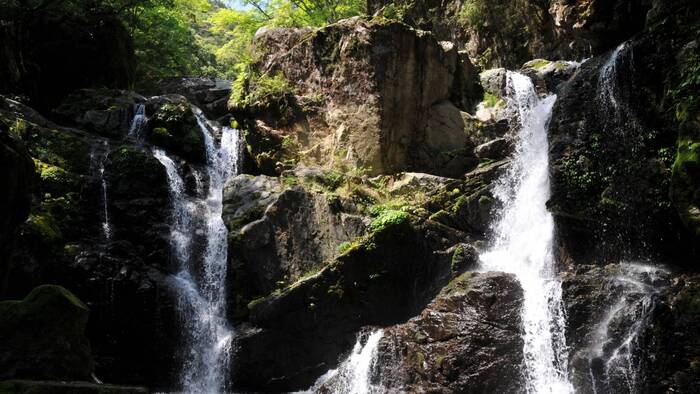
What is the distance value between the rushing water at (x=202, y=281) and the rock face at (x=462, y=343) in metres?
4.32

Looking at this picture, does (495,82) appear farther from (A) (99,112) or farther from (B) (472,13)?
(A) (99,112)

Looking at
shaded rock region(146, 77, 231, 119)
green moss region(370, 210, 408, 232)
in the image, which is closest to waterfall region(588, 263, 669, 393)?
green moss region(370, 210, 408, 232)

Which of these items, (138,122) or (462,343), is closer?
(462,343)

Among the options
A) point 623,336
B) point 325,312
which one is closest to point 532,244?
point 623,336

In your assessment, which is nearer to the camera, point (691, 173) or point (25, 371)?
point (25, 371)

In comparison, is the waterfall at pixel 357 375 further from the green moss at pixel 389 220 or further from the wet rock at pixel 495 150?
the wet rock at pixel 495 150

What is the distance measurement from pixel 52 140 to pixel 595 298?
14.9 metres

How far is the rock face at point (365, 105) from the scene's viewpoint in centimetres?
1672

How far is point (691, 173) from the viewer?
1042cm

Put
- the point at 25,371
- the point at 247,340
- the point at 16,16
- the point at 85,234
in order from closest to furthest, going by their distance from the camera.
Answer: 1. the point at 25,371
2. the point at 247,340
3. the point at 85,234
4. the point at 16,16

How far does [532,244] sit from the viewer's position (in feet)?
45.1

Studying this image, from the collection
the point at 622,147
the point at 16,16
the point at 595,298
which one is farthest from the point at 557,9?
the point at 16,16

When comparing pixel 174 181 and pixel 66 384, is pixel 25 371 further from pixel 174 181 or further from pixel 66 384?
pixel 174 181

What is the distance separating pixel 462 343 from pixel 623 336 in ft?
9.61
